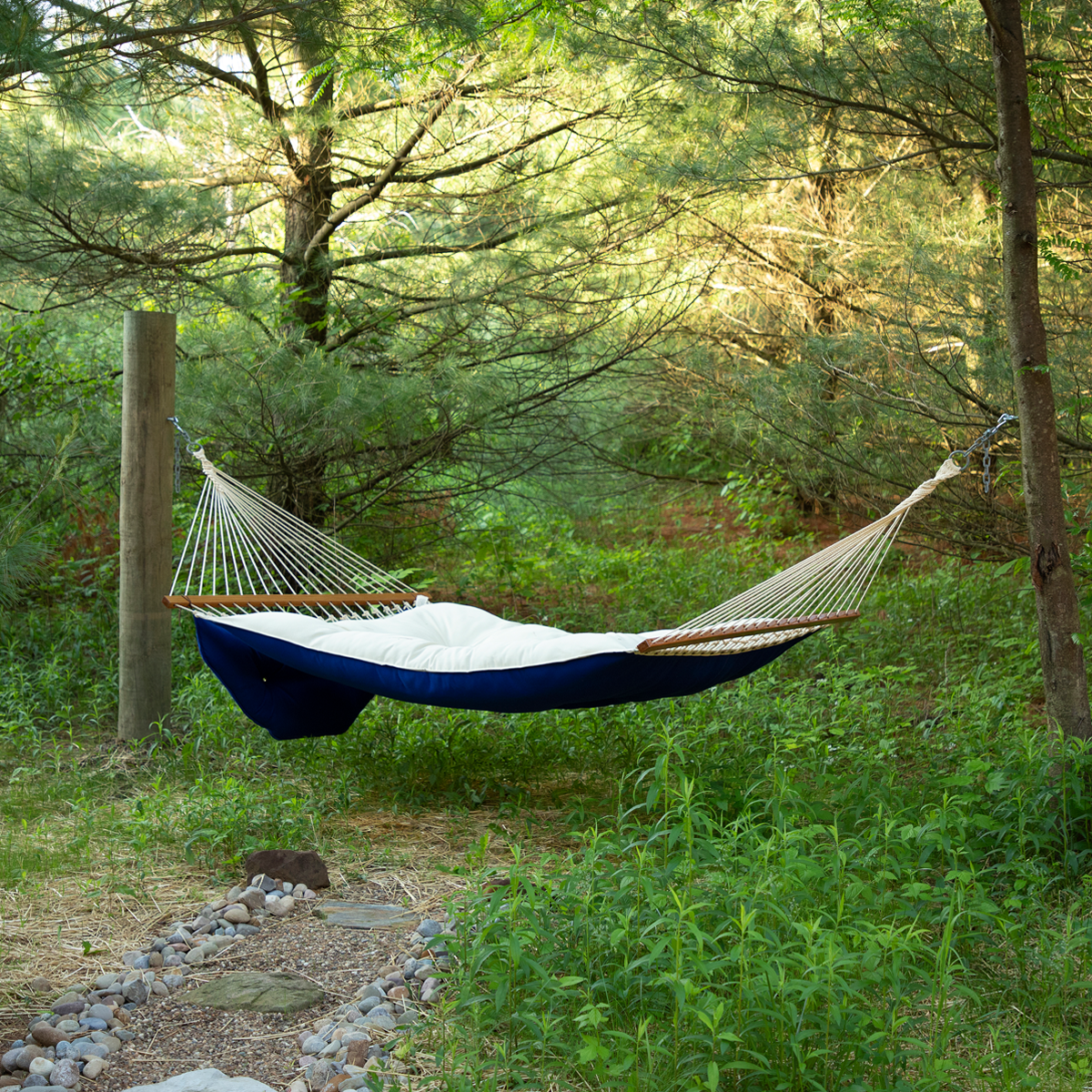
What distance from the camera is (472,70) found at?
3.80 meters

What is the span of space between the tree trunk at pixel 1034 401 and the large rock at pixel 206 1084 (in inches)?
72.2

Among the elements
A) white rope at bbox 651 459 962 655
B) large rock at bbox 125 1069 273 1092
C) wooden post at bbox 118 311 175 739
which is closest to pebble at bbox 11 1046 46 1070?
large rock at bbox 125 1069 273 1092

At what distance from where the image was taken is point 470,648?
227 cm

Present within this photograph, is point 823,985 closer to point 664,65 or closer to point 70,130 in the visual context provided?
point 664,65

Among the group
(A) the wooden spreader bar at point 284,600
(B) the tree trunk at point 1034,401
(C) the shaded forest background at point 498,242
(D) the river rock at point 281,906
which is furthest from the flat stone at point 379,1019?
(C) the shaded forest background at point 498,242

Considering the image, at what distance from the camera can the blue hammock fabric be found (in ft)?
6.98

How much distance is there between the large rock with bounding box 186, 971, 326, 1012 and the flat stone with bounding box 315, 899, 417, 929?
21cm

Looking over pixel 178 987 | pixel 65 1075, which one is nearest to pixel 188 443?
pixel 178 987

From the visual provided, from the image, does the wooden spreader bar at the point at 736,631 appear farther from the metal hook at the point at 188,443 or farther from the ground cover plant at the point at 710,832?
the metal hook at the point at 188,443

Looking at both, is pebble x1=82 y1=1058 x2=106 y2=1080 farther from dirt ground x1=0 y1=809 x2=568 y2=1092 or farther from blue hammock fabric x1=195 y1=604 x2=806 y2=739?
blue hammock fabric x1=195 y1=604 x2=806 y2=739

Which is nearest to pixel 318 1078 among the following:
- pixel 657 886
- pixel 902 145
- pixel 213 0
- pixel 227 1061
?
pixel 227 1061

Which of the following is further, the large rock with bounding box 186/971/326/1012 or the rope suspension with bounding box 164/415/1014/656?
the rope suspension with bounding box 164/415/1014/656

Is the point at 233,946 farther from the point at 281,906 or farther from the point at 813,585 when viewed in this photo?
the point at 813,585

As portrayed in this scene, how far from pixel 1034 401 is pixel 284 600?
6.19 feet
